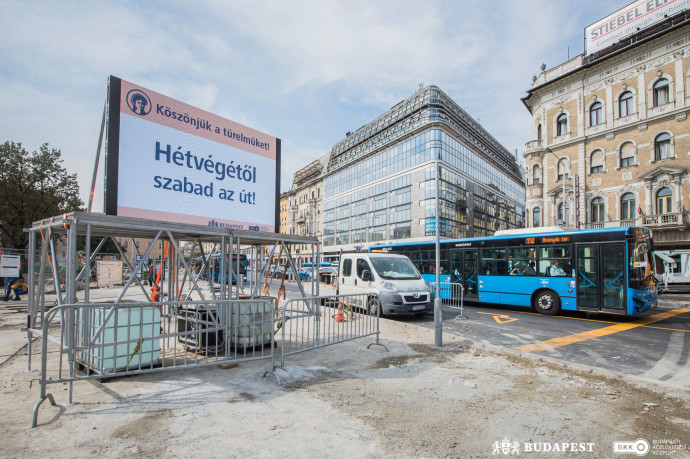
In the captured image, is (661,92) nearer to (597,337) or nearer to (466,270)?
(466,270)

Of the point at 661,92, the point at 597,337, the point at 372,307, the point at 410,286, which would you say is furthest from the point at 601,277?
the point at 661,92

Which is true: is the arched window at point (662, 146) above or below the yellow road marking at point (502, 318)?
above

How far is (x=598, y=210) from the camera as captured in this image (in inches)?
1233

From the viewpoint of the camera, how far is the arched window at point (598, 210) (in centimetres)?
3103

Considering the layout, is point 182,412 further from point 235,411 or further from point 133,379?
point 133,379

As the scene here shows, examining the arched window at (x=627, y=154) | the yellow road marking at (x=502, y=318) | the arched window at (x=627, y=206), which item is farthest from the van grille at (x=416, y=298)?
the arched window at (x=627, y=154)

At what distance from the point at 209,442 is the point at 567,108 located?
40.1 m

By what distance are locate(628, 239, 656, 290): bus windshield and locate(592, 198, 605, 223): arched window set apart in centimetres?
2313

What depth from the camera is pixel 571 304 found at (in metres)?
12.0

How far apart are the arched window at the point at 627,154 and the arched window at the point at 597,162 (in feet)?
4.68

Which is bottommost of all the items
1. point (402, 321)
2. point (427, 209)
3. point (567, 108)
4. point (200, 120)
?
point (402, 321)

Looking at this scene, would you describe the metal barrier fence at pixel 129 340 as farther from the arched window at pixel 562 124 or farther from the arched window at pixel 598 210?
the arched window at pixel 562 124

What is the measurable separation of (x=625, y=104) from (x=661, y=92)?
92.5 inches

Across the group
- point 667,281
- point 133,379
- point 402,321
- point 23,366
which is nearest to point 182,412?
point 133,379
